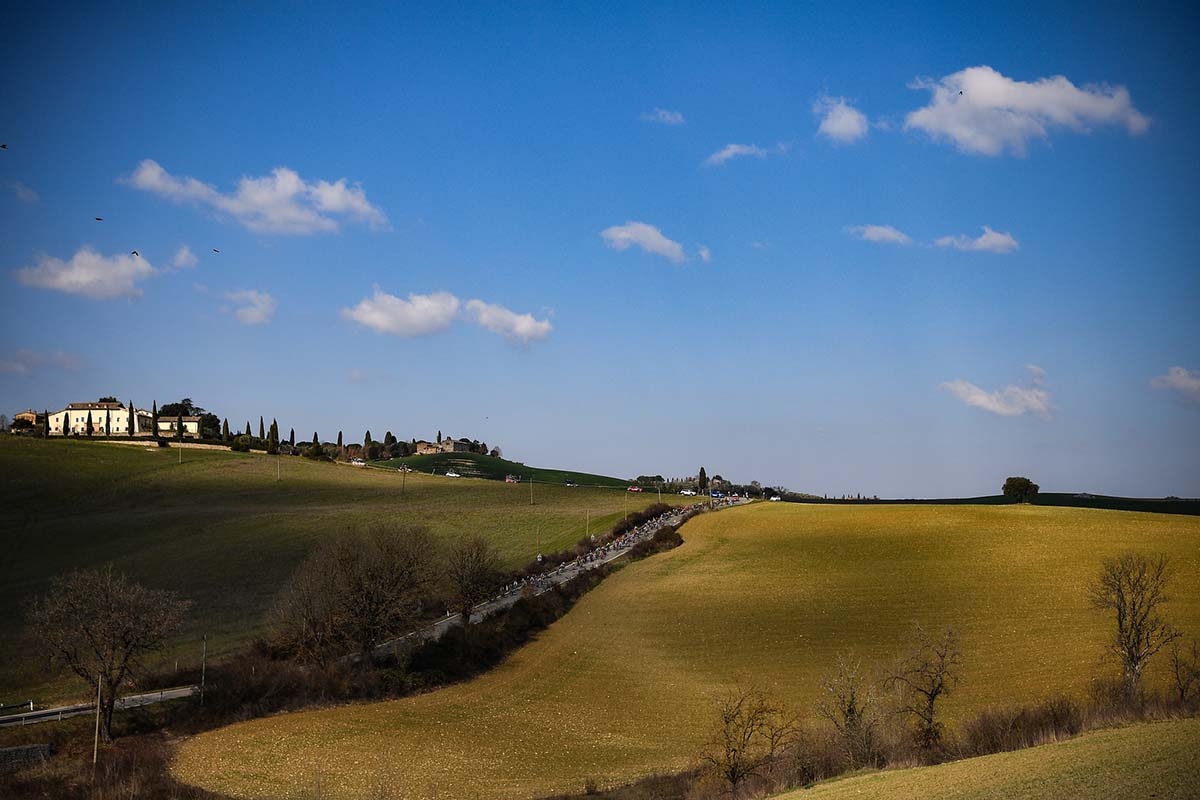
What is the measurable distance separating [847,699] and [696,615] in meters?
25.5

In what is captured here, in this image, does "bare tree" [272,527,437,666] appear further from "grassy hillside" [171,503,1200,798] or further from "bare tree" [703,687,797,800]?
"bare tree" [703,687,797,800]

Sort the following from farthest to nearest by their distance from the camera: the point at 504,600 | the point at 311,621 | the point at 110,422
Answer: the point at 110,422 → the point at 504,600 → the point at 311,621

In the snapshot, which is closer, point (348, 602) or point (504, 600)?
point (348, 602)

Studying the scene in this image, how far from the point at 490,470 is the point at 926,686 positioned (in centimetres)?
14731

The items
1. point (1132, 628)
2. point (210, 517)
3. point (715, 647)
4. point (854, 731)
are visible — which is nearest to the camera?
point (854, 731)

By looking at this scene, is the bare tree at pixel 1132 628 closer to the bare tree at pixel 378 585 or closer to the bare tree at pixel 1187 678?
the bare tree at pixel 1187 678

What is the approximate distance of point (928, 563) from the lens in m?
58.6

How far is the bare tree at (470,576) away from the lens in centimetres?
5969

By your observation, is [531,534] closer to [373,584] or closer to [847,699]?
[373,584]

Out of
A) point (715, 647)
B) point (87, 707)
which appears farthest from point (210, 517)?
point (715, 647)

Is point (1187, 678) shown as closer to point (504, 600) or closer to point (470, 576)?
point (470, 576)

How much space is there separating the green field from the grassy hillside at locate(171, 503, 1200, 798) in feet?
55.7

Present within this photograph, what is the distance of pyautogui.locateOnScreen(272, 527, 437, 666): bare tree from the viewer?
165 ft

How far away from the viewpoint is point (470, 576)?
198ft
